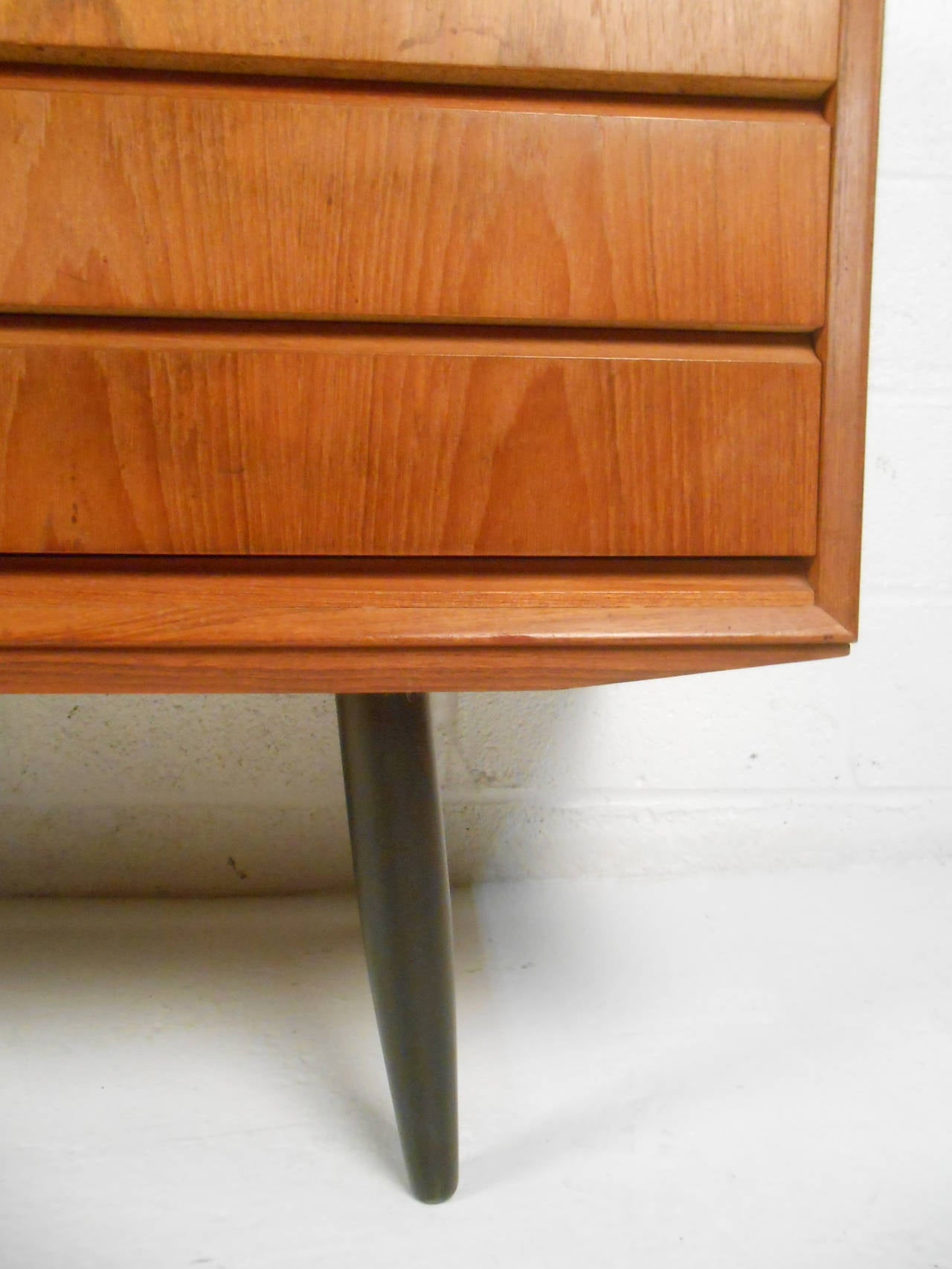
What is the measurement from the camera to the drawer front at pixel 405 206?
38cm

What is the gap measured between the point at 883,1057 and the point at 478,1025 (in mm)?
239

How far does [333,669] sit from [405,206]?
167mm

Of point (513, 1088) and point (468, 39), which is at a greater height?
point (468, 39)

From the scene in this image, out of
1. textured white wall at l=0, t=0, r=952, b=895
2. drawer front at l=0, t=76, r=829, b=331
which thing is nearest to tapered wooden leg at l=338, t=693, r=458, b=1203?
drawer front at l=0, t=76, r=829, b=331

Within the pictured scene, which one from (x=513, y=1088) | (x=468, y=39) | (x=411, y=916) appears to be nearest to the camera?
(x=468, y=39)

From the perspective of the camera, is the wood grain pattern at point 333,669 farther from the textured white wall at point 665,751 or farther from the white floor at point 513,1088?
the textured white wall at point 665,751

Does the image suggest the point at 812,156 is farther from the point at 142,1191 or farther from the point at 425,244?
the point at 142,1191

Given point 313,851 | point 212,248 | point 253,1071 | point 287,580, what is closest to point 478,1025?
point 253,1071

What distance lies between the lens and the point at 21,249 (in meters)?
0.39

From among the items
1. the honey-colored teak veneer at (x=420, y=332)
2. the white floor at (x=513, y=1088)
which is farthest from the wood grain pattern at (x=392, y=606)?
the white floor at (x=513, y=1088)

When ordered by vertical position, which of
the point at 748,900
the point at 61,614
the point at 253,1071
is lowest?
the point at 748,900

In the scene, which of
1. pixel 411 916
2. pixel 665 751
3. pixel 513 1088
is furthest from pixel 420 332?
pixel 665 751

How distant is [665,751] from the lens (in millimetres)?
951

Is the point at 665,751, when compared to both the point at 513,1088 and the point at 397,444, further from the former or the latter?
the point at 397,444
